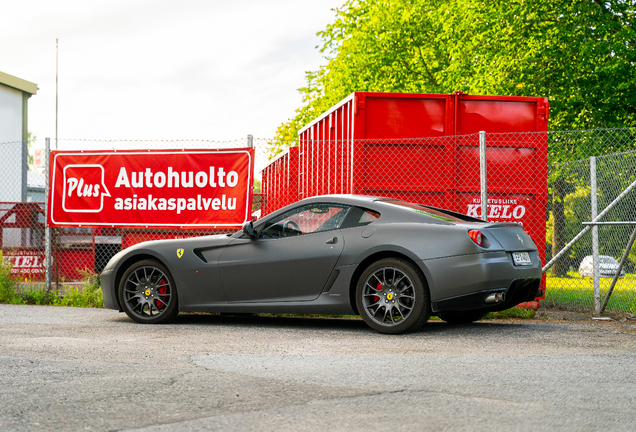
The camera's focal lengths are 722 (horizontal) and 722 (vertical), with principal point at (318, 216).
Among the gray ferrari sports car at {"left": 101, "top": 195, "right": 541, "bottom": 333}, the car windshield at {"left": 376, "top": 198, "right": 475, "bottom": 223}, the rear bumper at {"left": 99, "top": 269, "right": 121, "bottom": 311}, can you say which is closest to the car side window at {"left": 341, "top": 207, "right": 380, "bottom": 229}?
the gray ferrari sports car at {"left": 101, "top": 195, "right": 541, "bottom": 333}

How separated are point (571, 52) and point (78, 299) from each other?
49.4 feet

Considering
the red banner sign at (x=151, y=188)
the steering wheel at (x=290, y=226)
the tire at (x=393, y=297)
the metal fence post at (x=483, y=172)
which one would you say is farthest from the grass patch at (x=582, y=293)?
the red banner sign at (x=151, y=188)

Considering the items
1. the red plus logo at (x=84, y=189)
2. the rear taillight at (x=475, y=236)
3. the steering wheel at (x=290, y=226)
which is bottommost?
the rear taillight at (x=475, y=236)

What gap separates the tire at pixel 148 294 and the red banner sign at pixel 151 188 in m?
2.37

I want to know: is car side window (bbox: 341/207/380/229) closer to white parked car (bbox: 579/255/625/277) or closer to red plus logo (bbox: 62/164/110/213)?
white parked car (bbox: 579/255/625/277)

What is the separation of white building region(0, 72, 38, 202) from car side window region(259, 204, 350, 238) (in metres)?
22.6

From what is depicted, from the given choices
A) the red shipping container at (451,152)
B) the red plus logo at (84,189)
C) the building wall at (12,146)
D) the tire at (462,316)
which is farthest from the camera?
the building wall at (12,146)

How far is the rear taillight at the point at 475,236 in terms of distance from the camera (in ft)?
21.8

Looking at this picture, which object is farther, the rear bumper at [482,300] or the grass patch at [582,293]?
the grass patch at [582,293]

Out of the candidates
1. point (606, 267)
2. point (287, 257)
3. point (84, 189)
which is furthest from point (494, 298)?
point (84, 189)

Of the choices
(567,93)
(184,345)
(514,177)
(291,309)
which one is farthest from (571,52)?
(184,345)

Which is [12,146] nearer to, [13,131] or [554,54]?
[13,131]

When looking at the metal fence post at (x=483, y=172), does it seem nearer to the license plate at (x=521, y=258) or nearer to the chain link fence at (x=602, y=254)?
the chain link fence at (x=602, y=254)

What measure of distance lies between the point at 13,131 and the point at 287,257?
25582 mm
